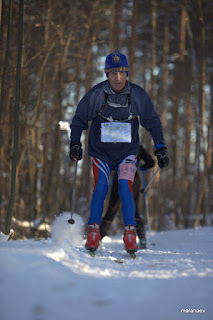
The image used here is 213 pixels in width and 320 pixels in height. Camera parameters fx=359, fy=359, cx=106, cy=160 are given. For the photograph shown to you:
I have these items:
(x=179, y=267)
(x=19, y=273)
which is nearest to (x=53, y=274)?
(x=19, y=273)

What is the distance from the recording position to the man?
3.40 metres

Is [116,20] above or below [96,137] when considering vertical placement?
above

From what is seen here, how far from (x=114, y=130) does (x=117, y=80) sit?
483 mm

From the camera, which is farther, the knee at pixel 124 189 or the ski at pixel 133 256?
the knee at pixel 124 189

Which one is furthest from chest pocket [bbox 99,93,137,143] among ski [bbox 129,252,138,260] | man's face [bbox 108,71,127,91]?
ski [bbox 129,252,138,260]

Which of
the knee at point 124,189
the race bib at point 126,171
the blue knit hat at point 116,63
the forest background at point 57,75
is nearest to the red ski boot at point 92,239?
the knee at point 124,189

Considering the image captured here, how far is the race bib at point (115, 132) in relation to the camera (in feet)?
11.3

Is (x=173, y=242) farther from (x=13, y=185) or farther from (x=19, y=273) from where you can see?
(x=19, y=273)

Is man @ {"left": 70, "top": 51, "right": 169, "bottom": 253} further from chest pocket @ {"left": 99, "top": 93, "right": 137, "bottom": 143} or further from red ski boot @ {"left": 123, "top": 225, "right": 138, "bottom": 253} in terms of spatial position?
red ski boot @ {"left": 123, "top": 225, "right": 138, "bottom": 253}

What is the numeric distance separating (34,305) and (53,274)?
1.16ft

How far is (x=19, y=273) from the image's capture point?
1871 millimetres

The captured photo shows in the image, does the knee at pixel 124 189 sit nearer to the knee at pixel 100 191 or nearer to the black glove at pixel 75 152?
the knee at pixel 100 191

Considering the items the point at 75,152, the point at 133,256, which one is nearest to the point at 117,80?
the point at 75,152

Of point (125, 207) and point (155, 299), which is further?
point (125, 207)
